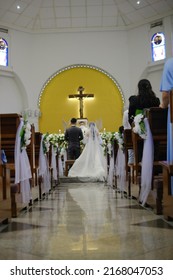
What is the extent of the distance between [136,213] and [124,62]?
12665mm

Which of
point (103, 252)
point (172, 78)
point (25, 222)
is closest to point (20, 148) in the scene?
point (25, 222)

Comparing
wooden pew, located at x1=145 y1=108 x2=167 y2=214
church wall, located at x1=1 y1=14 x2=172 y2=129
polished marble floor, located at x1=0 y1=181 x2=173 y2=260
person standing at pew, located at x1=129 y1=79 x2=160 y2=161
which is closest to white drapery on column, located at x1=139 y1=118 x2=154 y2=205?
wooden pew, located at x1=145 y1=108 x2=167 y2=214

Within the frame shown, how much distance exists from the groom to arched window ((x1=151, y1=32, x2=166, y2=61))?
6.69 meters

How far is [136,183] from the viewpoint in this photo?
4.53 m

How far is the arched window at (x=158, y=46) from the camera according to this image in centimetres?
1492

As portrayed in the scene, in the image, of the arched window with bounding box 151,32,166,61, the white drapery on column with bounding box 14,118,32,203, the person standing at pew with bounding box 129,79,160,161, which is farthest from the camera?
the arched window with bounding box 151,32,166,61

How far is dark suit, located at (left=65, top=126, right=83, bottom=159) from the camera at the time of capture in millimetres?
9758

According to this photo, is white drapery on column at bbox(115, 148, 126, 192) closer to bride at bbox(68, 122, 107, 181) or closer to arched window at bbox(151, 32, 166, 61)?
bride at bbox(68, 122, 107, 181)

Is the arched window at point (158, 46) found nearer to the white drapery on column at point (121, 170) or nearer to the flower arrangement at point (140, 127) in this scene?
the white drapery on column at point (121, 170)

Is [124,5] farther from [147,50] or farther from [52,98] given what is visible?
[52,98]

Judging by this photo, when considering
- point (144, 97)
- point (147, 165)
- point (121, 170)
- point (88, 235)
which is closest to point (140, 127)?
point (147, 165)

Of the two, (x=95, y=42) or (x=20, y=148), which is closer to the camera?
(x=20, y=148)

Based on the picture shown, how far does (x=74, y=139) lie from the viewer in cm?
977

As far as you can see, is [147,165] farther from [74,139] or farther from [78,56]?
[78,56]
